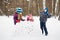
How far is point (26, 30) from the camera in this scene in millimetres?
1752

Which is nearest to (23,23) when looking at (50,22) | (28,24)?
(28,24)

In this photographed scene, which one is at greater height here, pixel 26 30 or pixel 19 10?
pixel 19 10

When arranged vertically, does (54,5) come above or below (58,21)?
above

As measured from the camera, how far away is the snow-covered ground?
1728mm

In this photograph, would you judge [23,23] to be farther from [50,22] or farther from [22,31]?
[50,22]

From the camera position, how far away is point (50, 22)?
1.72m

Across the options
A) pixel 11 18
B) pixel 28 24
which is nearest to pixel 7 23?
pixel 11 18

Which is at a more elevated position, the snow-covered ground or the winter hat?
the winter hat

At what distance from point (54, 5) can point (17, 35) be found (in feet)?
1.18

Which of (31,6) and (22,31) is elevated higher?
(31,6)

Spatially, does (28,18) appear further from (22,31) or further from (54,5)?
(54,5)

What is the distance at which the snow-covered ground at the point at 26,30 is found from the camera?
1.73m

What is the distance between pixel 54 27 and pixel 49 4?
178 millimetres

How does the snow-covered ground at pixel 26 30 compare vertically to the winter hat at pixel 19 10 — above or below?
below
